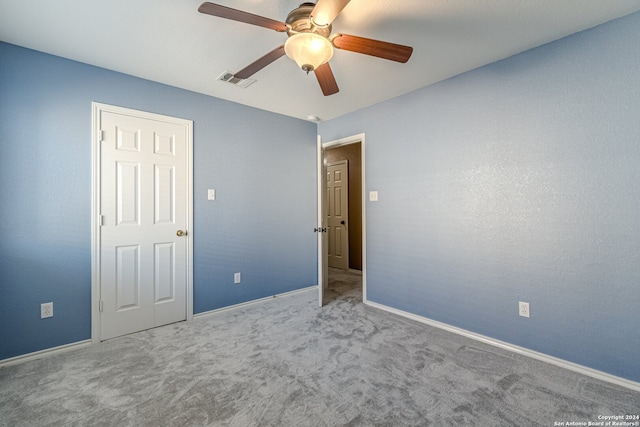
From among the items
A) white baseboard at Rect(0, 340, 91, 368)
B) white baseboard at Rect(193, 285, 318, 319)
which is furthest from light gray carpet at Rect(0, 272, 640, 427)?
white baseboard at Rect(193, 285, 318, 319)

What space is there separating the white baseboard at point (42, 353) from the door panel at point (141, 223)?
0.16 m

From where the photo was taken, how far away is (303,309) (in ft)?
10.7

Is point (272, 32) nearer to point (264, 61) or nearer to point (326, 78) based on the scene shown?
point (264, 61)

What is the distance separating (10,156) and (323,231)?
2812 mm

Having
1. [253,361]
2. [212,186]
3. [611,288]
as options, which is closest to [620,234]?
[611,288]

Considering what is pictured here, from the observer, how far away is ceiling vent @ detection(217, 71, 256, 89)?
103 inches

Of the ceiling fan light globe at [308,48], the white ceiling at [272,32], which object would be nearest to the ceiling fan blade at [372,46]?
the ceiling fan light globe at [308,48]

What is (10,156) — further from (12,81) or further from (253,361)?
(253,361)

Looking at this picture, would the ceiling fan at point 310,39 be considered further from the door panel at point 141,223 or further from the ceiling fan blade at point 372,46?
the door panel at point 141,223

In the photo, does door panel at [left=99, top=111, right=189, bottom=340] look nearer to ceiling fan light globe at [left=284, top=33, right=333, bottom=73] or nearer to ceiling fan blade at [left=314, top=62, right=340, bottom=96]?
ceiling fan blade at [left=314, top=62, right=340, bottom=96]

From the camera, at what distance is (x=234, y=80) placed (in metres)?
2.71

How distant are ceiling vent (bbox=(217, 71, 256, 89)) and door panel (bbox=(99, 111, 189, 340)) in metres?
0.71

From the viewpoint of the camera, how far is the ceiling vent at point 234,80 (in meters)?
2.62

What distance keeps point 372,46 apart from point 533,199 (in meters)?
1.76
